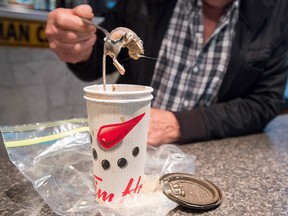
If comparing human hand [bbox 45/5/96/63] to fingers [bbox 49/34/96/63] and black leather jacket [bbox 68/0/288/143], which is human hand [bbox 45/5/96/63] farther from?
black leather jacket [bbox 68/0/288/143]

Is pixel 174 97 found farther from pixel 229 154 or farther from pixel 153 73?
pixel 229 154

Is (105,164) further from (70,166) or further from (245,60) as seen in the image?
(245,60)

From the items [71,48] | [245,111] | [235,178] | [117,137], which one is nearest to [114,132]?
[117,137]

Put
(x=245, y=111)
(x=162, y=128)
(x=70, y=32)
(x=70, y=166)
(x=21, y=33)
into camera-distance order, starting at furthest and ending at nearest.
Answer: (x=21, y=33) → (x=245, y=111) → (x=162, y=128) → (x=70, y=32) → (x=70, y=166)

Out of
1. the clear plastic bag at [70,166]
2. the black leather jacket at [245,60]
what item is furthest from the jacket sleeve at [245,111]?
the clear plastic bag at [70,166]

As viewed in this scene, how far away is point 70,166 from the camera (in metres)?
0.53

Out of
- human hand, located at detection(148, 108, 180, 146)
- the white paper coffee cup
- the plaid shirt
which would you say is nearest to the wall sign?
the plaid shirt

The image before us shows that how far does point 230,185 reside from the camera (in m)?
0.53

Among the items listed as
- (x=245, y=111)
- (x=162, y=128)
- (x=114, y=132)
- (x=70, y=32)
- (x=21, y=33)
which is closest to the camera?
(x=114, y=132)

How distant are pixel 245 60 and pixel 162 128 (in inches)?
14.2

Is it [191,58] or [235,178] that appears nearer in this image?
[235,178]

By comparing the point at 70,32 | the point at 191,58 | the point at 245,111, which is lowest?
the point at 245,111

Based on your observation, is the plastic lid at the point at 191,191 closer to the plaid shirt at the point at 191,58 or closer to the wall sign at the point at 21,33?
the plaid shirt at the point at 191,58

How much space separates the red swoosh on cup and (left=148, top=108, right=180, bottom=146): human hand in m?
0.32
